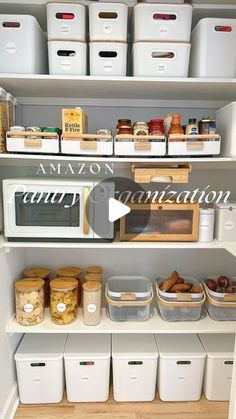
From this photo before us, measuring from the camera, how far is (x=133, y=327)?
1.50 meters

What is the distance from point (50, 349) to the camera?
1.58m

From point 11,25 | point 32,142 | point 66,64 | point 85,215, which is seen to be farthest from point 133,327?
point 11,25

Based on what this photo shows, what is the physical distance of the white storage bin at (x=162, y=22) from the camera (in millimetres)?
1226

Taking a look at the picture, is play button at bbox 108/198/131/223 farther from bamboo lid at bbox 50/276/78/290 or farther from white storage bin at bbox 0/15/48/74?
white storage bin at bbox 0/15/48/74

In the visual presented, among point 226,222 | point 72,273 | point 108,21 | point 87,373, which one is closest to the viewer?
point 108,21

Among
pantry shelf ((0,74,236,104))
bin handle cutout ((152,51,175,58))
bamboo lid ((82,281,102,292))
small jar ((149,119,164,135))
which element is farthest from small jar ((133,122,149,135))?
bamboo lid ((82,281,102,292))

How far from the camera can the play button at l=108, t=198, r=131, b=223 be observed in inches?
53.8

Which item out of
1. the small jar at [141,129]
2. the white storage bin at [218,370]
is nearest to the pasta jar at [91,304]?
the white storage bin at [218,370]

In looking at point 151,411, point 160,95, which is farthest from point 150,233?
point 151,411

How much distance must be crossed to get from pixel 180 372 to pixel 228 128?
126cm

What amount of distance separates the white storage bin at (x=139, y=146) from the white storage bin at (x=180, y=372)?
3.40 feet

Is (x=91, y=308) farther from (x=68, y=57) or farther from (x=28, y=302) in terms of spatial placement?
(x=68, y=57)

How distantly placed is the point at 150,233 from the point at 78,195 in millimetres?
393

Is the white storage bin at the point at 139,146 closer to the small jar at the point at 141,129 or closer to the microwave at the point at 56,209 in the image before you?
the small jar at the point at 141,129
